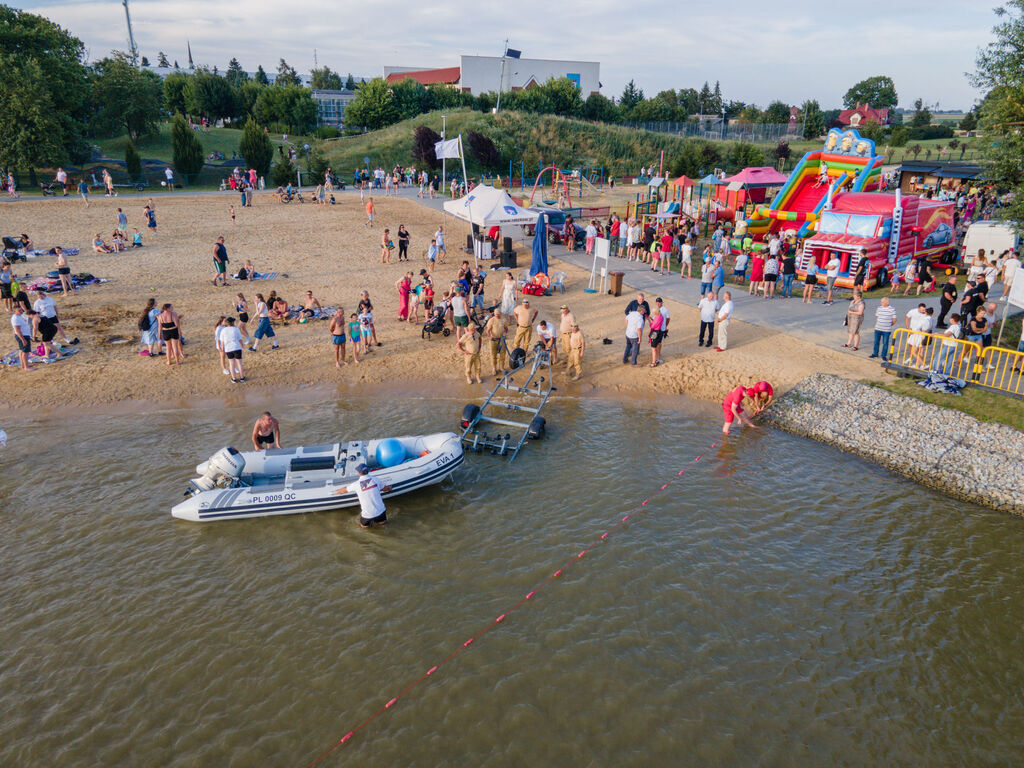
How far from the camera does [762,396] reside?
13414 mm

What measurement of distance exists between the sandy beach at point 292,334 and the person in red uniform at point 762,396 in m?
1.11

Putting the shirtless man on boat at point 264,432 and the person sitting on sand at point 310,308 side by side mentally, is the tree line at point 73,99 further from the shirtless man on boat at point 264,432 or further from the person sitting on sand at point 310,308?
the shirtless man on boat at point 264,432

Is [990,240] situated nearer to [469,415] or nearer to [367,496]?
[469,415]

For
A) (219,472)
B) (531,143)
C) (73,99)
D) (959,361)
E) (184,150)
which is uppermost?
(73,99)

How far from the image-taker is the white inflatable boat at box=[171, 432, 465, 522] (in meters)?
9.97

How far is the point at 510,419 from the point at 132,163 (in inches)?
1471

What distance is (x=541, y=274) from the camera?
814 inches

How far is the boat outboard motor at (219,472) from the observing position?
33.9ft

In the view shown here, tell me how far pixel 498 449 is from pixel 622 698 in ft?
19.0

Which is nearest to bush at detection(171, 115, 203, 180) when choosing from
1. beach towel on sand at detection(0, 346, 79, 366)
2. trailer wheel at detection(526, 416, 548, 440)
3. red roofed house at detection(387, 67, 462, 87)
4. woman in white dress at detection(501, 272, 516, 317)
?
beach towel on sand at detection(0, 346, 79, 366)

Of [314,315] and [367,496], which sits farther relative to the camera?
[314,315]

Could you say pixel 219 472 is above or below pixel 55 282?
below

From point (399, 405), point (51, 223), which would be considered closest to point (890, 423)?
point (399, 405)

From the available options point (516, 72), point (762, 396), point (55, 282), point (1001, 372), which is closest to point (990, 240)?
point (1001, 372)
